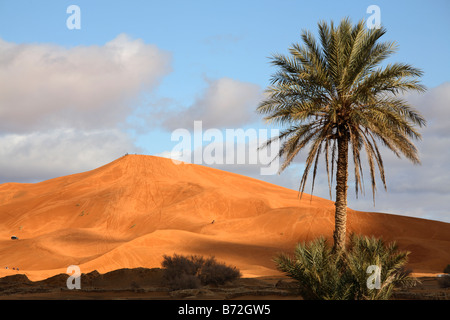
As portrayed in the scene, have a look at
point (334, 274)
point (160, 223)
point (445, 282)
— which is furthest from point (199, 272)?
point (160, 223)

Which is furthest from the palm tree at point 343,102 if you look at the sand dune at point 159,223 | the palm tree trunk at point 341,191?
the sand dune at point 159,223
